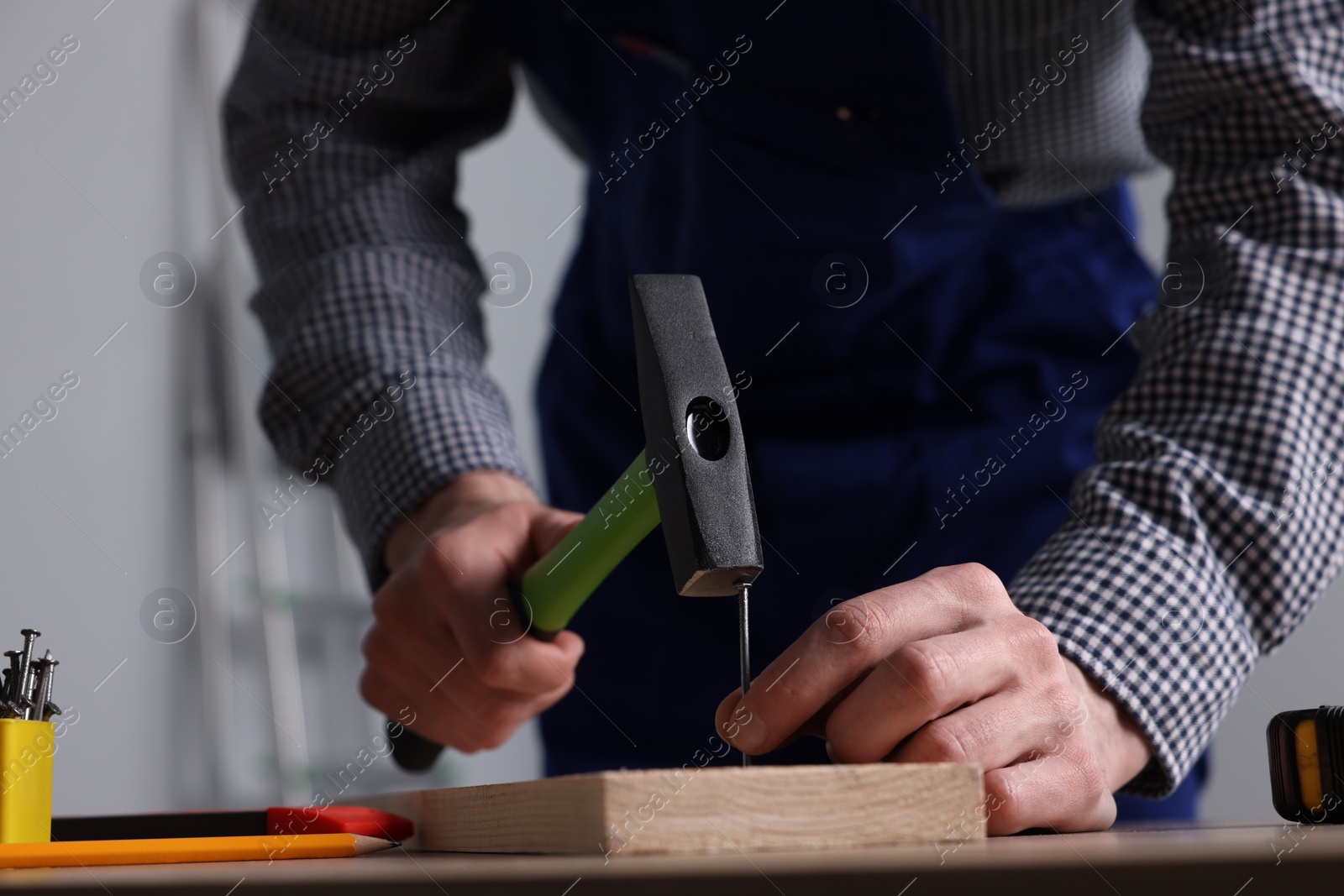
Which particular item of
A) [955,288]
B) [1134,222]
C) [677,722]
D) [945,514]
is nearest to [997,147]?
[955,288]

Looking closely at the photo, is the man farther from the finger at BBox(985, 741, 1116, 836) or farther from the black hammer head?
the black hammer head

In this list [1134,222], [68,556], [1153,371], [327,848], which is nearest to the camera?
[327,848]

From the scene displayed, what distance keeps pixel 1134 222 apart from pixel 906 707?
0.88 metres

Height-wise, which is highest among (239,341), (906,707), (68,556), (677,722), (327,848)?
(239,341)

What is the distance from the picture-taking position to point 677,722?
113 cm

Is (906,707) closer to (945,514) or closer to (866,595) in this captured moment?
(866,595)

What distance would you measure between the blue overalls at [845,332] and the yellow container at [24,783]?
2.05ft

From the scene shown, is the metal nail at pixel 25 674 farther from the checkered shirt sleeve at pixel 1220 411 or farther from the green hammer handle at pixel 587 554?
the checkered shirt sleeve at pixel 1220 411

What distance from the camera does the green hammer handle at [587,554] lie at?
0.70m

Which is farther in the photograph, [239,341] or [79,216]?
[239,341]

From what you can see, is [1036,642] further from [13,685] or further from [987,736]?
[13,685]

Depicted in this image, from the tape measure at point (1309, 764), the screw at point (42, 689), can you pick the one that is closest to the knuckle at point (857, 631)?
the tape measure at point (1309, 764)

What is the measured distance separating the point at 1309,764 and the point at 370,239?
982 millimetres

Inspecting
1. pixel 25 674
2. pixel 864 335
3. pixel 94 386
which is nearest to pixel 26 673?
pixel 25 674
